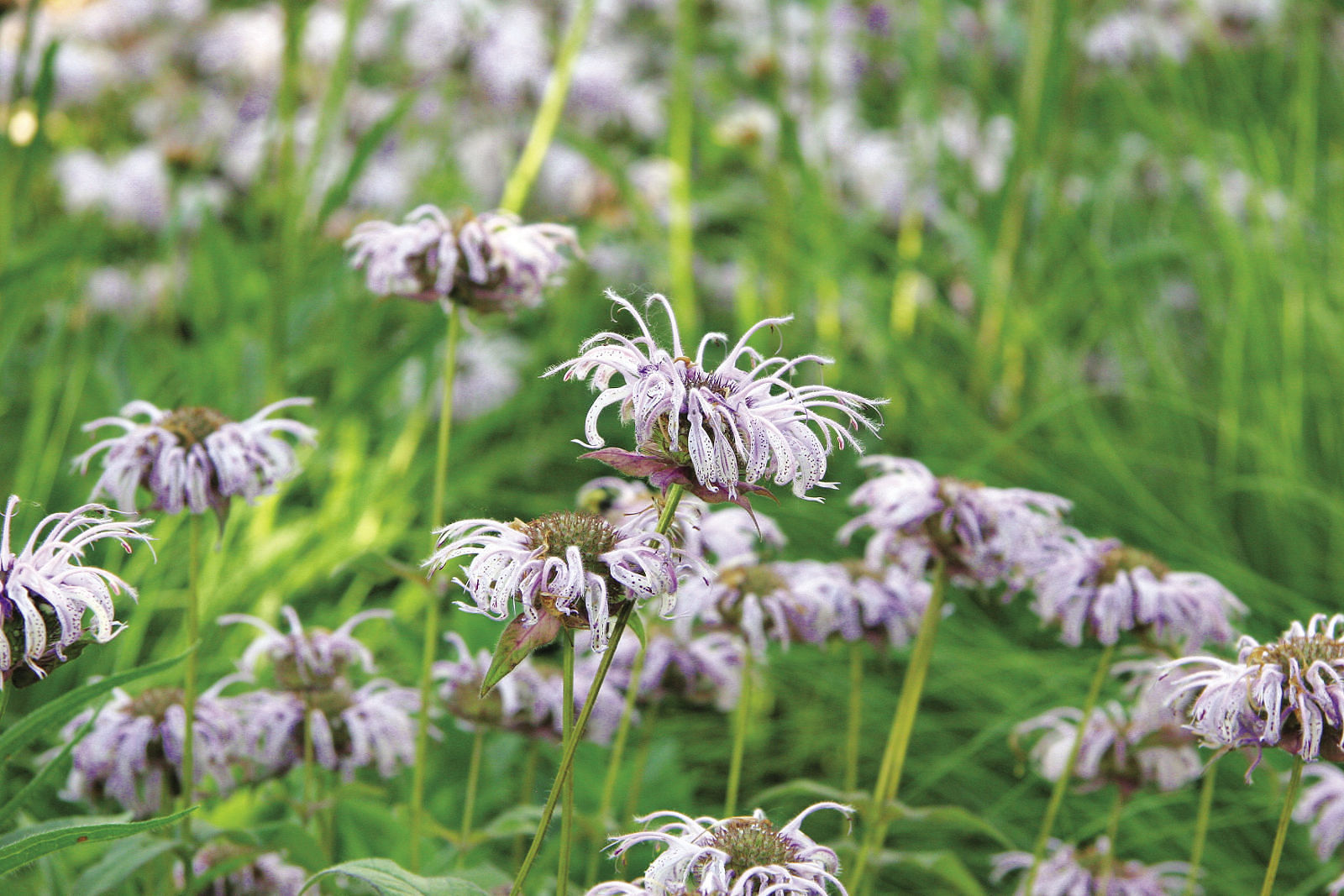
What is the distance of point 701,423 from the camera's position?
3.12ft

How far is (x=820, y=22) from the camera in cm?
318

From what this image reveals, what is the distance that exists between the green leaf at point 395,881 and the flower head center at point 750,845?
0.20m

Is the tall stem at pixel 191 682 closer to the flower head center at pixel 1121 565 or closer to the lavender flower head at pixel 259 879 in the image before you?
the lavender flower head at pixel 259 879

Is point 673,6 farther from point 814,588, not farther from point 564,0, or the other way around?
point 814,588

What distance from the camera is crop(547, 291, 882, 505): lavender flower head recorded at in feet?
3.13

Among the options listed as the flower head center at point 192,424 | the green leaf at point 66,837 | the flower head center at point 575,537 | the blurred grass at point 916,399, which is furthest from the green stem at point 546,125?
the green leaf at point 66,837

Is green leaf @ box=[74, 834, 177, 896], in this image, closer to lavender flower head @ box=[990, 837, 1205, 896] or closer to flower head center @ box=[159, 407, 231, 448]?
flower head center @ box=[159, 407, 231, 448]

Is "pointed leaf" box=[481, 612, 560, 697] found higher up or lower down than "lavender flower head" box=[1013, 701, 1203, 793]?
higher up

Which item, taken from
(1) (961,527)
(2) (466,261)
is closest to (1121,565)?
(1) (961,527)

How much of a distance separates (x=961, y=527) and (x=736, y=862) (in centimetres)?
55

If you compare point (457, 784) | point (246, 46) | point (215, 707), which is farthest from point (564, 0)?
point (215, 707)

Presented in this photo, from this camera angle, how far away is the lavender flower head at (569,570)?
0.99 meters

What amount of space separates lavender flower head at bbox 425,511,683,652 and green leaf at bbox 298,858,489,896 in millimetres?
207

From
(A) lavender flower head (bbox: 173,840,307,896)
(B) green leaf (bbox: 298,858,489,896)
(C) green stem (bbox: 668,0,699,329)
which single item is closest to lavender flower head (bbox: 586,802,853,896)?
(B) green leaf (bbox: 298,858,489,896)
